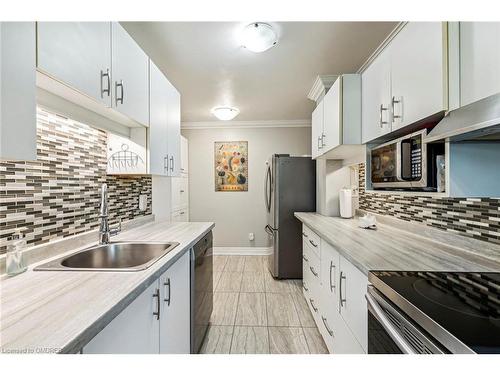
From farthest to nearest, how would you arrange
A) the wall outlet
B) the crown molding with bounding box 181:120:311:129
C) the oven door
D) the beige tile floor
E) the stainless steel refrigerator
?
1. the crown molding with bounding box 181:120:311:129
2. the stainless steel refrigerator
3. the wall outlet
4. the beige tile floor
5. the oven door

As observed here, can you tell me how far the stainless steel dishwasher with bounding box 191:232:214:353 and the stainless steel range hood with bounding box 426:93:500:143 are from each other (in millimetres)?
1534

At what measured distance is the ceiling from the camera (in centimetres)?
194

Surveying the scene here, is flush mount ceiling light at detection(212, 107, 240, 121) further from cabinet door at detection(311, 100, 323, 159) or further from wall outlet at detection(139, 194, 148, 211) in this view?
wall outlet at detection(139, 194, 148, 211)

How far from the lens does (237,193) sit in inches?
189

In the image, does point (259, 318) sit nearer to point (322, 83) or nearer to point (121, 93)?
point (121, 93)

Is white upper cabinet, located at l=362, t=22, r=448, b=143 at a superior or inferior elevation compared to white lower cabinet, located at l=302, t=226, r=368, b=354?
superior

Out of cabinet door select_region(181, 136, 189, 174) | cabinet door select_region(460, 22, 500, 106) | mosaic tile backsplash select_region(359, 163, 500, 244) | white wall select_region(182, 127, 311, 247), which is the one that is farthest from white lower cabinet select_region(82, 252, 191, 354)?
white wall select_region(182, 127, 311, 247)

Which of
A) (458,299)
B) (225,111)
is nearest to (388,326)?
(458,299)

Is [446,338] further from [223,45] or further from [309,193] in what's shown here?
[309,193]

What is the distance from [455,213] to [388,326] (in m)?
1.10

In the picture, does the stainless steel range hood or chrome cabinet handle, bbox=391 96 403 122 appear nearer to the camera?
the stainless steel range hood

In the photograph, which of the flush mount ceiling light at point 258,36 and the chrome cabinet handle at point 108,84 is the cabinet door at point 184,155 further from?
the chrome cabinet handle at point 108,84

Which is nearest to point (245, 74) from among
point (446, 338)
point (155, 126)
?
point (155, 126)

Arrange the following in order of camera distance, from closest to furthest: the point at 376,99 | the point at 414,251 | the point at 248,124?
1. the point at 414,251
2. the point at 376,99
3. the point at 248,124
